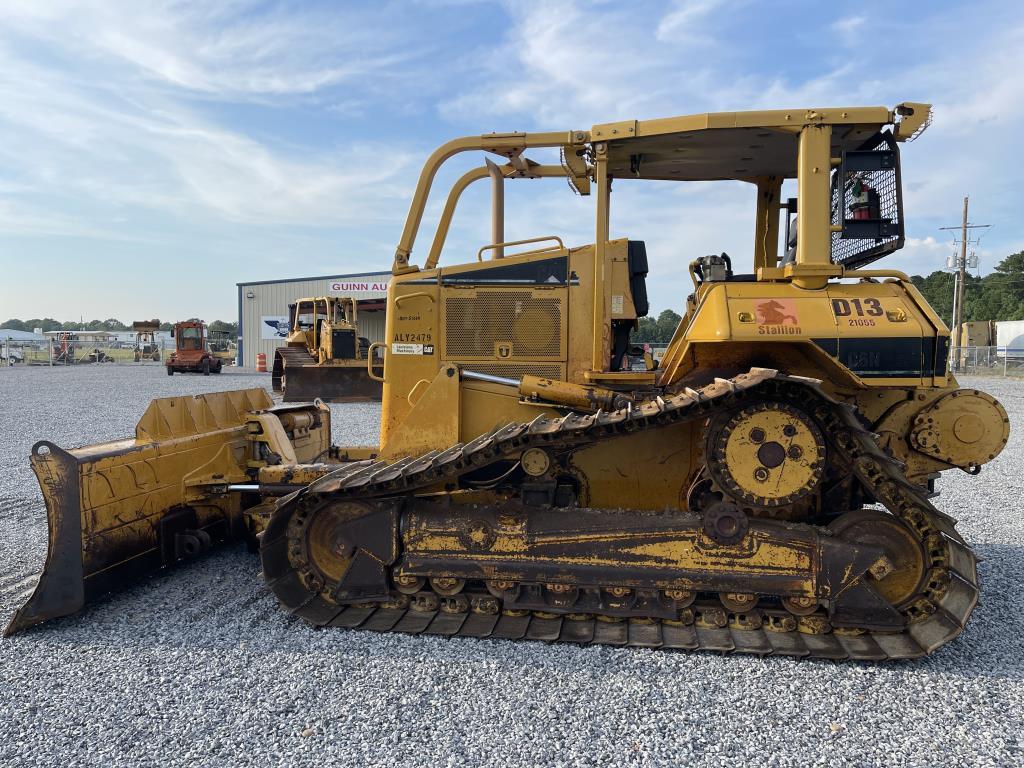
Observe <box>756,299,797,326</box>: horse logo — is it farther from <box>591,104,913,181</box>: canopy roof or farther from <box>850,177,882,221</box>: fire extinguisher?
<box>591,104,913,181</box>: canopy roof

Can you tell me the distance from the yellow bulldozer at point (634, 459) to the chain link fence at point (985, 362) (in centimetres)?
3325

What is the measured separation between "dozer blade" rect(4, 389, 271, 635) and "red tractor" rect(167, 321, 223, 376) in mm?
32671

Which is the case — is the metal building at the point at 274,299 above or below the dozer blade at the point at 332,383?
above

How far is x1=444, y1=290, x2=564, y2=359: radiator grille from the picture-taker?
4.94 m

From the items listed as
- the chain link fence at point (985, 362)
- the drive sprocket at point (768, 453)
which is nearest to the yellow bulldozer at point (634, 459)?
the drive sprocket at point (768, 453)

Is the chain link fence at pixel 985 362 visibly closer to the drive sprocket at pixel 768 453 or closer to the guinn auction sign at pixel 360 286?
the guinn auction sign at pixel 360 286

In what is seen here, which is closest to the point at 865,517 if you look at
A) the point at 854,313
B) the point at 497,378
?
the point at 854,313

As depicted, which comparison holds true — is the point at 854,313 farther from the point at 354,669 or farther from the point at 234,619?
the point at 234,619

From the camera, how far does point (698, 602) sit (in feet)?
13.7

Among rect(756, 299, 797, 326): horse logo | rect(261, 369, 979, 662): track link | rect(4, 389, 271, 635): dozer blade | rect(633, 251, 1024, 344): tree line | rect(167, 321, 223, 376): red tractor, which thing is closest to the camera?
rect(261, 369, 979, 662): track link

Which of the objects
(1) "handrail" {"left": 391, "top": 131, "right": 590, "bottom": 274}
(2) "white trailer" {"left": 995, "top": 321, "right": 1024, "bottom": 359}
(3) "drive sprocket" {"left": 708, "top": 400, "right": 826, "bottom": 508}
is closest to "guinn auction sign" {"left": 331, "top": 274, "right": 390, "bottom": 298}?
(1) "handrail" {"left": 391, "top": 131, "right": 590, "bottom": 274}

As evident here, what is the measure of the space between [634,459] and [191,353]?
36.3 m

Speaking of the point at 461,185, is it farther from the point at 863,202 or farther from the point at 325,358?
the point at 325,358

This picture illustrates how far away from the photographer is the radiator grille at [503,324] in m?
4.94
